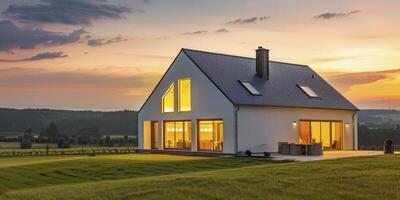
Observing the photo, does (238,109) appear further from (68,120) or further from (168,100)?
(68,120)

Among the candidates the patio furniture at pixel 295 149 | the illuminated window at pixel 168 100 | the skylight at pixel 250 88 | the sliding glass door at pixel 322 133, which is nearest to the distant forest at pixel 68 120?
the illuminated window at pixel 168 100

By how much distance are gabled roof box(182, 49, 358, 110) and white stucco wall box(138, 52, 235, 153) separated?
0.45 meters

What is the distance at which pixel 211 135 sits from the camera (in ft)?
99.7

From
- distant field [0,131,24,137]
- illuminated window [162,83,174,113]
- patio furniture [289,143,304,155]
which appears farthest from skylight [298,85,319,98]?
distant field [0,131,24,137]

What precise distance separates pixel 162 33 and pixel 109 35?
9.45 feet

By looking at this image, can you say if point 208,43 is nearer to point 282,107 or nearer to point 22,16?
point 282,107

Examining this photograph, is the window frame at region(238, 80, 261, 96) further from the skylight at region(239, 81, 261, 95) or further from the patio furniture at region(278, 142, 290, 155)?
the patio furniture at region(278, 142, 290, 155)

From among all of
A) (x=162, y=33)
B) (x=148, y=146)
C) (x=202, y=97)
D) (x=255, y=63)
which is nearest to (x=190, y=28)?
(x=162, y=33)

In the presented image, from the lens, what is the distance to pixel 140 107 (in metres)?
35.3

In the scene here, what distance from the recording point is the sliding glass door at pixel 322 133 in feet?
109

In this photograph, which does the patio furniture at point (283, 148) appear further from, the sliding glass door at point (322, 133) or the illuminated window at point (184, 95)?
the illuminated window at point (184, 95)

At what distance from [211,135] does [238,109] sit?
2480 millimetres

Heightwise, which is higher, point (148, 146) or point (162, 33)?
point (162, 33)

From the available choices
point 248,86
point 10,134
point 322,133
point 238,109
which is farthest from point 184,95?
point 10,134
